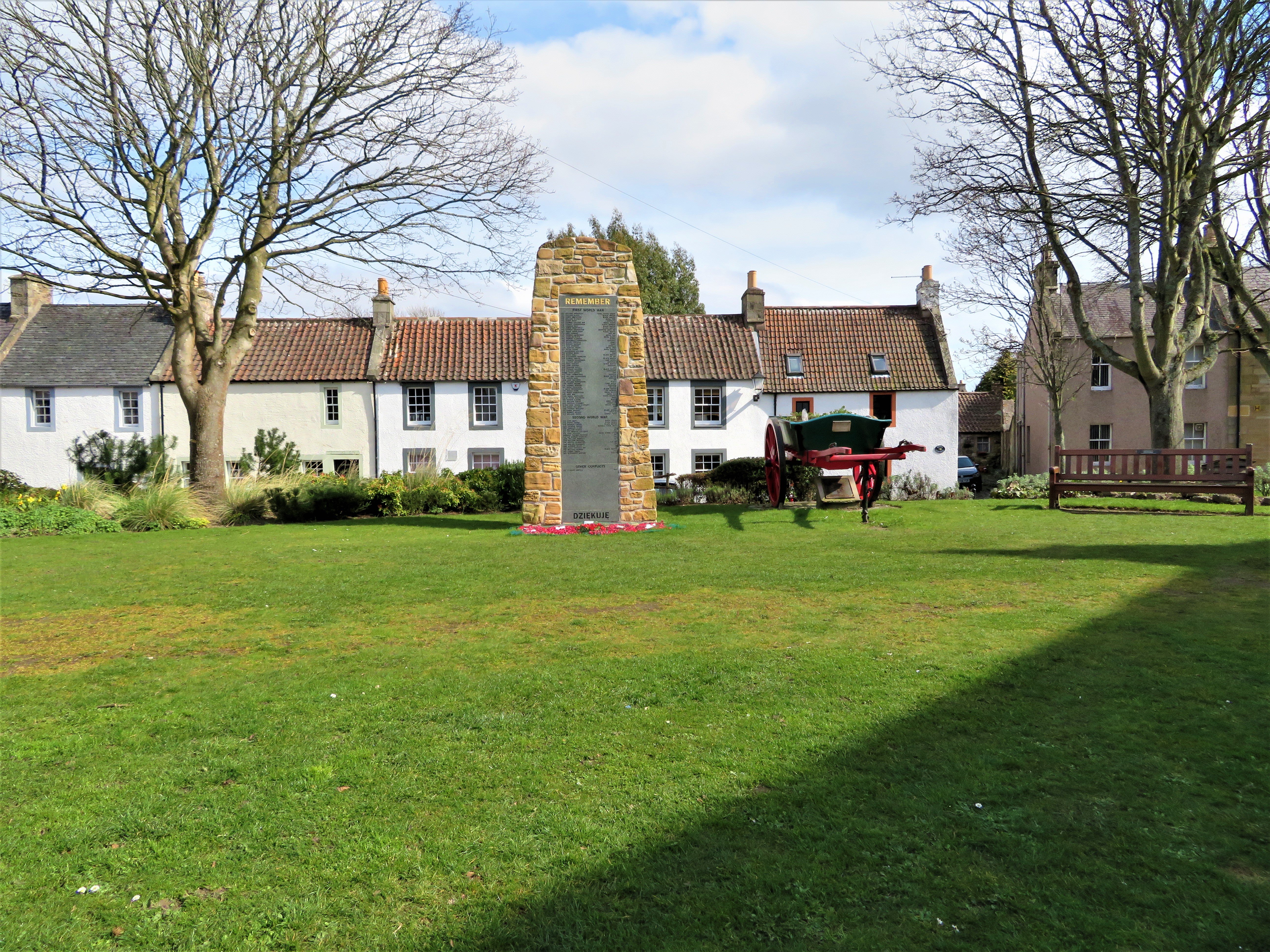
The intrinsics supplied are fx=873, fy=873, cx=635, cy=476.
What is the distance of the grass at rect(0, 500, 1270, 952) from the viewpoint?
2773 millimetres

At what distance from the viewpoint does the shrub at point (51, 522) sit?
16016 millimetres

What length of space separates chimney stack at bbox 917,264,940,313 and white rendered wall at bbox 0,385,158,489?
30413 mm

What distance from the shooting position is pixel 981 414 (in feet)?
183

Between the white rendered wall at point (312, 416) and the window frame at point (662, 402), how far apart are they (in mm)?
10490

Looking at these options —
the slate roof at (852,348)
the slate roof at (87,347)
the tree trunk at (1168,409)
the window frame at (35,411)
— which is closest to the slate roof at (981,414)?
the slate roof at (852,348)

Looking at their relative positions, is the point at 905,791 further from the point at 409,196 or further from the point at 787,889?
the point at 409,196

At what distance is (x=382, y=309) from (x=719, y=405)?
1352 cm

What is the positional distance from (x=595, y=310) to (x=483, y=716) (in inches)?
437

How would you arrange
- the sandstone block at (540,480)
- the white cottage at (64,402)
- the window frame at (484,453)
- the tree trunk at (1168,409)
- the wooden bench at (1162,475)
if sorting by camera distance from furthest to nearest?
the white cottage at (64,402) < the window frame at (484,453) < the tree trunk at (1168,409) < the sandstone block at (540,480) < the wooden bench at (1162,475)

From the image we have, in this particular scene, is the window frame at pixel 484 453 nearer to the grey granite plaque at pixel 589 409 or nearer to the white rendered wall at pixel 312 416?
the white rendered wall at pixel 312 416

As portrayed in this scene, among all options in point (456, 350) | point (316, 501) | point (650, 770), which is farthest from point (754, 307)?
point (650, 770)

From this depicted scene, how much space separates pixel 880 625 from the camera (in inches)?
255

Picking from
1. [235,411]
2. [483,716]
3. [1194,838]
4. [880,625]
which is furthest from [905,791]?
[235,411]

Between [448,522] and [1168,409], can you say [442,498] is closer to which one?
[448,522]
